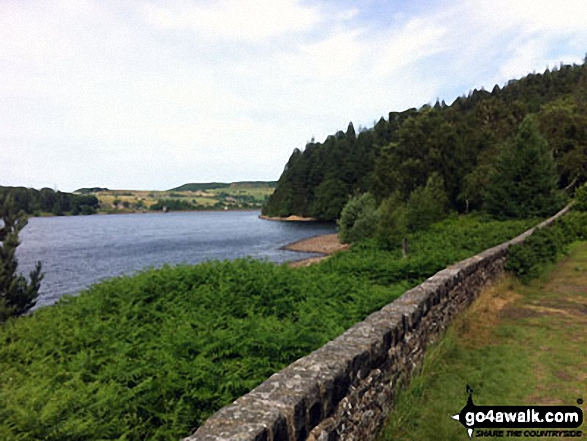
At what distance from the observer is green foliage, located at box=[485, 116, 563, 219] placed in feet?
94.5

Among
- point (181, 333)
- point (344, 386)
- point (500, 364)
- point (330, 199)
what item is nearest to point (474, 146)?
point (330, 199)

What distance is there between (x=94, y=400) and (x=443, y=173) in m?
52.4

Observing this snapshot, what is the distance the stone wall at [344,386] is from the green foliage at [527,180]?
2807 centimetres

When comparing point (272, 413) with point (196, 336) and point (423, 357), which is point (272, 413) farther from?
point (423, 357)

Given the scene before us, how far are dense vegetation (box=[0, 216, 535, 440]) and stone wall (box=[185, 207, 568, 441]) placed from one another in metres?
0.92

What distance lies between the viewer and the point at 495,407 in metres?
4.62

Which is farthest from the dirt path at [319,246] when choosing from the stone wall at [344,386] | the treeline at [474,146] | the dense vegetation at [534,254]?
the stone wall at [344,386]

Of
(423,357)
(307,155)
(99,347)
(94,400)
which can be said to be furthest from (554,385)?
(307,155)

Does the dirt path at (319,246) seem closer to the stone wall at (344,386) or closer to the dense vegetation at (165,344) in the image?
the dense vegetation at (165,344)

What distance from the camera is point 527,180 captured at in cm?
2923

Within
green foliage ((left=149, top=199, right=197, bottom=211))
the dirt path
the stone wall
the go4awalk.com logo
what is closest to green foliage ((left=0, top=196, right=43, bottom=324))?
the stone wall

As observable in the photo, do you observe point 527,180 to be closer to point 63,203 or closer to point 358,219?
point 358,219

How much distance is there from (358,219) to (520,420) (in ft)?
111

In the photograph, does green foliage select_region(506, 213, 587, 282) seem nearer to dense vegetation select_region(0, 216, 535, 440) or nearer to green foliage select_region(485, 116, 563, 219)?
dense vegetation select_region(0, 216, 535, 440)
